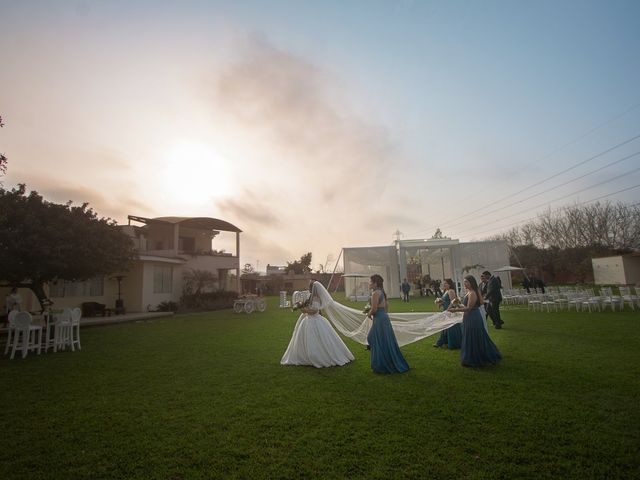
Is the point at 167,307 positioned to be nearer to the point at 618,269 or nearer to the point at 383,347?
the point at 383,347

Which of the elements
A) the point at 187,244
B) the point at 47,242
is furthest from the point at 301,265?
the point at 47,242

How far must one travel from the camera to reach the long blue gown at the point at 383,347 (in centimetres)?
593

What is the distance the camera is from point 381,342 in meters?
6.02

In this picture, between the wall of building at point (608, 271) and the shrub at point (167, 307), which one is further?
the wall of building at point (608, 271)

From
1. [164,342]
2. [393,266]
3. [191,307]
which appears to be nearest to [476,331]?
[164,342]

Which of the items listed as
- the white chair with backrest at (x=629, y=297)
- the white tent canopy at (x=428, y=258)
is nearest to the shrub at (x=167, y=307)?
the white tent canopy at (x=428, y=258)

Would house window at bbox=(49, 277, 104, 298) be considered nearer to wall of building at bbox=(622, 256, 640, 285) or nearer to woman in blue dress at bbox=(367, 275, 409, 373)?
woman in blue dress at bbox=(367, 275, 409, 373)

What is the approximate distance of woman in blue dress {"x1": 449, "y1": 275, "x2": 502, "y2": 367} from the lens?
6121mm

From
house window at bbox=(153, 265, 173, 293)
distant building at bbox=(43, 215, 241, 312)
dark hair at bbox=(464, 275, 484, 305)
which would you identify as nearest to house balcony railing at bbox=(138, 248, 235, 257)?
distant building at bbox=(43, 215, 241, 312)

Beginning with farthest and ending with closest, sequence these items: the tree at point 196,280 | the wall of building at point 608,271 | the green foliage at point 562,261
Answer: the green foliage at point 562,261
the wall of building at point 608,271
the tree at point 196,280

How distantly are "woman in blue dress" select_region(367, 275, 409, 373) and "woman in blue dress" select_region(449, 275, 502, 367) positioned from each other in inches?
42.5

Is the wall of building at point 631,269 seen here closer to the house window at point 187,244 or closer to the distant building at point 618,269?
the distant building at point 618,269

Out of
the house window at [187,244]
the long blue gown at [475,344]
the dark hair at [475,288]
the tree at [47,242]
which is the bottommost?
the long blue gown at [475,344]

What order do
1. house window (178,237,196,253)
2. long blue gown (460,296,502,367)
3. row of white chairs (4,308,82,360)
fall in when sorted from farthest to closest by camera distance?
house window (178,237,196,253) < row of white chairs (4,308,82,360) < long blue gown (460,296,502,367)
